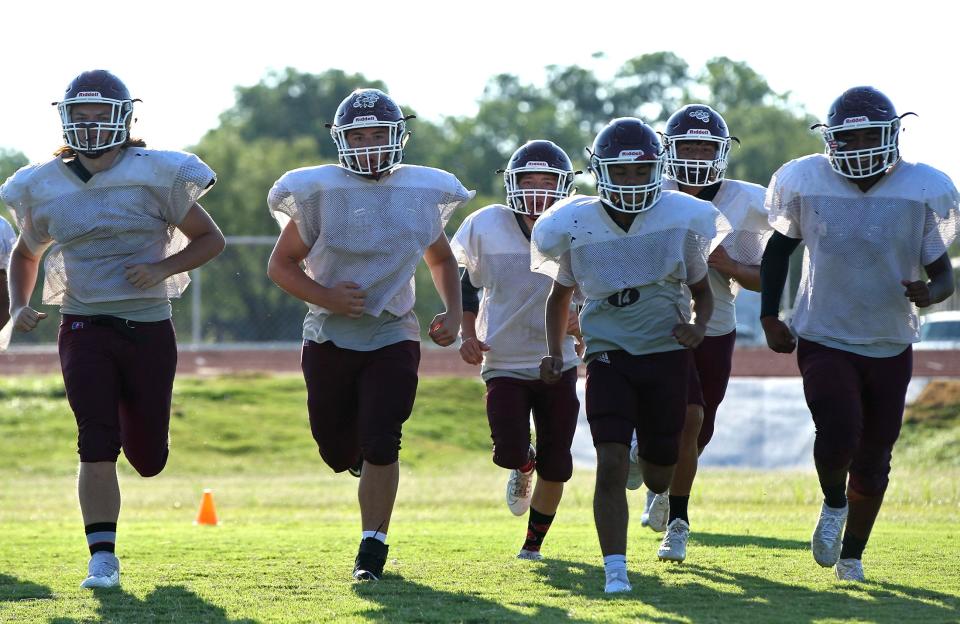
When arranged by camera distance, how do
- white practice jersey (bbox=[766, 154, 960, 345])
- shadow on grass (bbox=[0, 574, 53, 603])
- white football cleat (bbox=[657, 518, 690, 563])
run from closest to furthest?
1. shadow on grass (bbox=[0, 574, 53, 603])
2. white practice jersey (bbox=[766, 154, 960, 345])
3. white football cleat (bbox=[657, 518, 690, 563])

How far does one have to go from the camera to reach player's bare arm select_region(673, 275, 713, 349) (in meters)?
5.83

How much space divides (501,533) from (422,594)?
296 centimetres

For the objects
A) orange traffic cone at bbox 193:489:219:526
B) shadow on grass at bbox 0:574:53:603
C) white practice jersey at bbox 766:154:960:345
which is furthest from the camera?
orange traffic cone at bbox 193:489:219:526

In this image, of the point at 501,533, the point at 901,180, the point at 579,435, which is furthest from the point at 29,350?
the point at 901,180

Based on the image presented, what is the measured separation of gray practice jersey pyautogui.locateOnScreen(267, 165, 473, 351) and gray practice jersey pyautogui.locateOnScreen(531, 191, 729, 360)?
836mm

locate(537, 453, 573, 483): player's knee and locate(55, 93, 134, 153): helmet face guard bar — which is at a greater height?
locate(55, 93, 134, 153): helmet face guard bar

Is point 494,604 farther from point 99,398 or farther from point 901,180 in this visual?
point 901,180

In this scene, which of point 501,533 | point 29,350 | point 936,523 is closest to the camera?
point 501,533

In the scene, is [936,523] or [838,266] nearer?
[838,266]

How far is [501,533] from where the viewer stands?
28.5ft

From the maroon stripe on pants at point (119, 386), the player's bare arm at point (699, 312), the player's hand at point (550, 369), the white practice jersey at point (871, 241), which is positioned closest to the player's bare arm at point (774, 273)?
the white practice jersey at point (871, 241)

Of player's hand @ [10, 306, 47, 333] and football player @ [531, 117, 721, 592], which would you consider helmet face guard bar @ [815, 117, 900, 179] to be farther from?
player's hand @ [10, 306, 47, 333]

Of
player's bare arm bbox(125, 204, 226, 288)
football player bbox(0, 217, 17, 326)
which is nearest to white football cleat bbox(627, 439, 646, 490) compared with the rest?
player's bare arm bbox(125, 204, 226, 288)

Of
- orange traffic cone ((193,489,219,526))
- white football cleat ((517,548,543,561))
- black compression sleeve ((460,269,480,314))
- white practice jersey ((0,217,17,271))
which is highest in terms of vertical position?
white practice jersey ((0,217,17,271))
